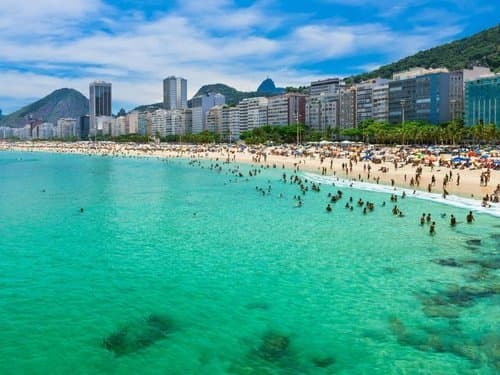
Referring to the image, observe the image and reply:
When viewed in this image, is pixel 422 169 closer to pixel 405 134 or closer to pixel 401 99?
pixel 405 134

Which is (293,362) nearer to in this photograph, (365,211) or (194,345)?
(194,345)

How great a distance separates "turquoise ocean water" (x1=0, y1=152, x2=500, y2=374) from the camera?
11484mm

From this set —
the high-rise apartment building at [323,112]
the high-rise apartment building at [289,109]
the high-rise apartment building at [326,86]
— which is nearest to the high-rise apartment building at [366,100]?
the high-rise apartment building at [323,112]

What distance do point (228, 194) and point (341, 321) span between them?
29888 millimetres

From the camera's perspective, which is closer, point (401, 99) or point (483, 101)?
point (483, 101)

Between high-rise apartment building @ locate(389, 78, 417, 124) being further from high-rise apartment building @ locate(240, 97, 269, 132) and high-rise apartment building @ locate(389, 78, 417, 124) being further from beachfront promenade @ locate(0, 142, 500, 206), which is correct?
high-rise apartment building @ locate(240, 97, 269, 132)

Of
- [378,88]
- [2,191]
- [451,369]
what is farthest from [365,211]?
[378,88]

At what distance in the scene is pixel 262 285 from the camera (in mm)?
16734

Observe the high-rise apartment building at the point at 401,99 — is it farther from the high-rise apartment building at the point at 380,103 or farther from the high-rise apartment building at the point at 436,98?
the high-rise apartment building at the point at 436,98

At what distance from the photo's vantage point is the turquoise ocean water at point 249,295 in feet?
37.7

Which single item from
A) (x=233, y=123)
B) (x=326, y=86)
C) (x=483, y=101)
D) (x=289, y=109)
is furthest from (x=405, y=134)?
(x=233, y=123)

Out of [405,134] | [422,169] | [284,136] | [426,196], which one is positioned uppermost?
[284,136]

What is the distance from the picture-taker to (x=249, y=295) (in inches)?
619

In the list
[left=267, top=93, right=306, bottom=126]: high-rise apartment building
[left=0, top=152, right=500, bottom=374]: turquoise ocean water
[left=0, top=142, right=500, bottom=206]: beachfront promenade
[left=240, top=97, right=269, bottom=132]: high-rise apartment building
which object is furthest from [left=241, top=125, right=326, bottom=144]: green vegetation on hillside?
[left=0, top=152, right=500, bottom=374]: turquoise ocean water
